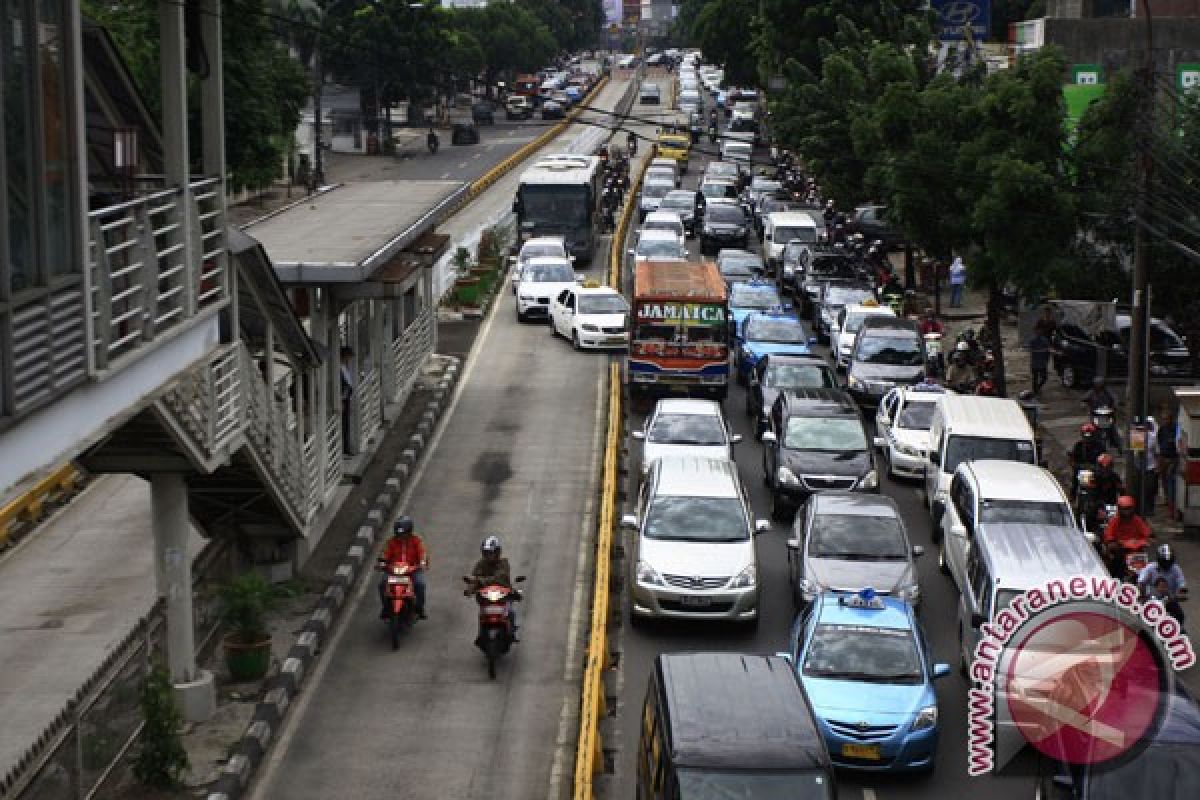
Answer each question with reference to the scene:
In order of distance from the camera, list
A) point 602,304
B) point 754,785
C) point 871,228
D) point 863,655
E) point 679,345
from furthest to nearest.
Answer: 1. point 871,228
2. point 602,304
3. point 679,345
4. point 863,655
5. point 754,785

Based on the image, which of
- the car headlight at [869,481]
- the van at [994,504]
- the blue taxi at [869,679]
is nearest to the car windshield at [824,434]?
the car headlight at [869,481]

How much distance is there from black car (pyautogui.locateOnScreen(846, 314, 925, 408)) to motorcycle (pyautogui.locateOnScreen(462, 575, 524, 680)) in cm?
1453

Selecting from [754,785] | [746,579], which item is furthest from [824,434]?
[754,785]

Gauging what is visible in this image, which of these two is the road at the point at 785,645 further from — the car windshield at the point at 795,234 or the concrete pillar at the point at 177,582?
the car windshield at the point at 795,234

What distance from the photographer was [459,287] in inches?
1735

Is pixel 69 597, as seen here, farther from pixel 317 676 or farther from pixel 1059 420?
pixel 1059 420

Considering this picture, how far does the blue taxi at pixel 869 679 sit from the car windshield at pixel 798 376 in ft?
41.7

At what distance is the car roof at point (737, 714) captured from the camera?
12.7 m

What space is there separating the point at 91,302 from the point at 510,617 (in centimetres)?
891

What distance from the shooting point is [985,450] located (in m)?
24.9

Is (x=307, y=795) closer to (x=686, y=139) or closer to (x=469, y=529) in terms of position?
(x=469, y=529)

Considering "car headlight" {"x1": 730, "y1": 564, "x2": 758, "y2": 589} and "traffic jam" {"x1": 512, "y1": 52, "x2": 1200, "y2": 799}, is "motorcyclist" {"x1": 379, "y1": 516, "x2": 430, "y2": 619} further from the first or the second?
"car headlight" {"x1": 730, "y1": 564, "x2": 758, "y2": 589}

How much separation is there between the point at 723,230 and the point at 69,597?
120ft

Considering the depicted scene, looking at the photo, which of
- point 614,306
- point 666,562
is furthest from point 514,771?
point 614,306
